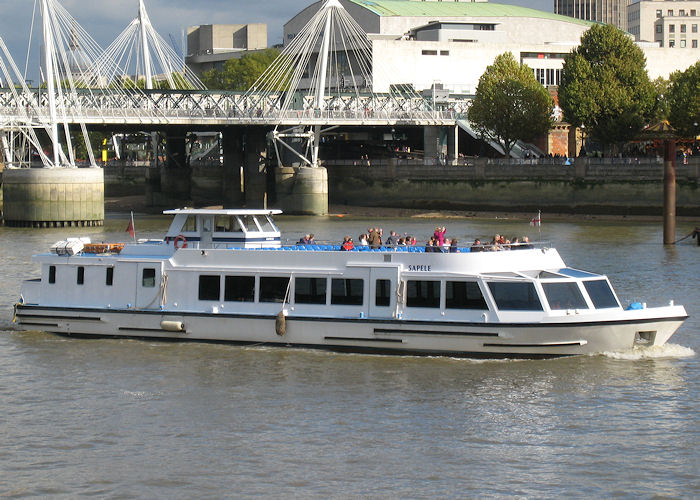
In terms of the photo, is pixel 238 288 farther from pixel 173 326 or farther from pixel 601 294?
pixel 601 294

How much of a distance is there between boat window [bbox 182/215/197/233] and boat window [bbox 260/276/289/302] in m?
2.88

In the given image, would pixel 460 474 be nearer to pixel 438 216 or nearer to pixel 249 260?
pixel 249 260

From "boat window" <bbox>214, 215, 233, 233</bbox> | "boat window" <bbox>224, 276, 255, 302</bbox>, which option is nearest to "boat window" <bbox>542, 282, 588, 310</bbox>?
"boat window" <bbox>224, 276, 255, 302</bbox>

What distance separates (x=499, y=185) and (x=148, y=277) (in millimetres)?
57893

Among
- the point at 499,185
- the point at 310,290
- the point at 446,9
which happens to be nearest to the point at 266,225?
the point at 310,290

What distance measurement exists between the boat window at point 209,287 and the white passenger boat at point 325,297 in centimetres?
3

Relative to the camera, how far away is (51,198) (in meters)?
73.3

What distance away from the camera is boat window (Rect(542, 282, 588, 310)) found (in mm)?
26562

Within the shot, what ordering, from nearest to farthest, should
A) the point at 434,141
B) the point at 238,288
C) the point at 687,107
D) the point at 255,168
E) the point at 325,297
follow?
1. the point at 325,297
2. the point at 238,288
3. the point at 687,107
4. the point at 255,168
5. the point at 434,141

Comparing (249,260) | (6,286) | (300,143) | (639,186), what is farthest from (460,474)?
(300,143)

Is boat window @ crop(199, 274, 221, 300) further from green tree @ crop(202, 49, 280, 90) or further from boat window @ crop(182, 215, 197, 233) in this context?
green tree @ crop(202, 49, 280, 90)

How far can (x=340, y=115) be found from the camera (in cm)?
9681

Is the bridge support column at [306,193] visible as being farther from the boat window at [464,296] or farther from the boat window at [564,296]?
the boat window at [564,296]

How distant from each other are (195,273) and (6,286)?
14.2 meters
